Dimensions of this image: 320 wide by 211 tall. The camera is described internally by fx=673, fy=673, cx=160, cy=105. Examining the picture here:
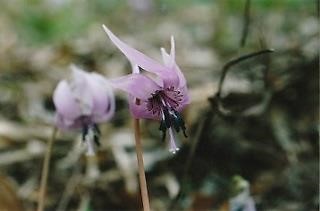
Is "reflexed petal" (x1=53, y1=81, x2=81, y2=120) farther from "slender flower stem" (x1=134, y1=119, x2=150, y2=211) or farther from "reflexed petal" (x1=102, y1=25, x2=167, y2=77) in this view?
"reflexed petal" (x1=102, y1=25, x2=167, y2=77)

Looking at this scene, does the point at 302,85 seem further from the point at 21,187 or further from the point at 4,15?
the point at 4,15

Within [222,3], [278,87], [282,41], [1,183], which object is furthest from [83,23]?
[1,183]

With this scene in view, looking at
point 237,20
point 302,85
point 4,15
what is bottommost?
point 302,85

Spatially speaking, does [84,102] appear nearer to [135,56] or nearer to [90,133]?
[90,133]

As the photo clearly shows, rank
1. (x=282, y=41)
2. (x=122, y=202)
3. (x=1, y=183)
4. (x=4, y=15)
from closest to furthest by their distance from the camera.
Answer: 1. (x=1, y=183)
2. (x=122, y=202)
3. (x=282, y=41)
4. (x=4, y=15)

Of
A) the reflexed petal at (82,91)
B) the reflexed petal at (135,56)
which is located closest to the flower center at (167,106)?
the reflexed petal at (135,56)

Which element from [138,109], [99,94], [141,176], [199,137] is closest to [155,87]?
[138,109]
